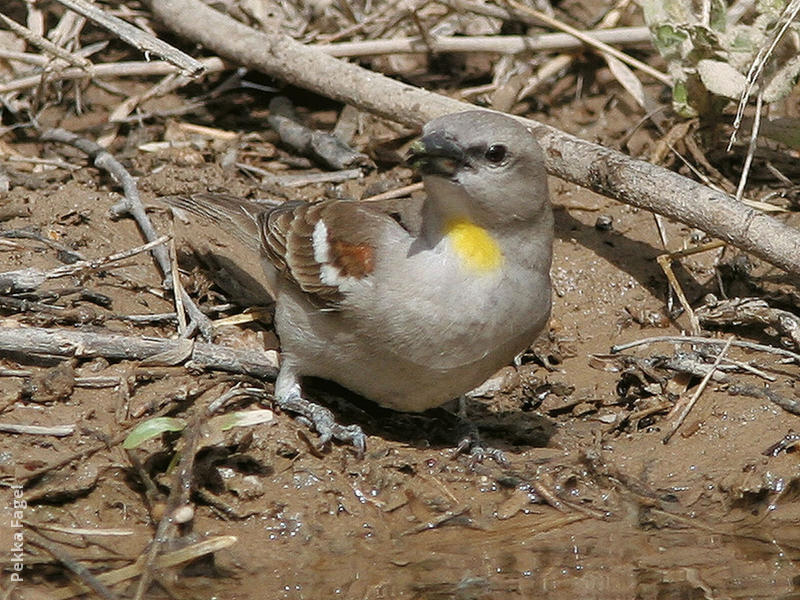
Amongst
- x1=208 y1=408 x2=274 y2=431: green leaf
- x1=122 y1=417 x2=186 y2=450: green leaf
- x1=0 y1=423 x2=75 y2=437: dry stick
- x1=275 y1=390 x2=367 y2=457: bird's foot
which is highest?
x1=122 y1=417 x2=186 y2=450: green leaf

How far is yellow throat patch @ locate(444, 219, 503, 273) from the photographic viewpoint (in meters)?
5.55

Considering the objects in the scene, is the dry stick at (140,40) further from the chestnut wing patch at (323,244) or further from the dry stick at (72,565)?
the dry stick at (72,565)

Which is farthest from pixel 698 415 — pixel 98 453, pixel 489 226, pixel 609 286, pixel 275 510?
pixel 98 453

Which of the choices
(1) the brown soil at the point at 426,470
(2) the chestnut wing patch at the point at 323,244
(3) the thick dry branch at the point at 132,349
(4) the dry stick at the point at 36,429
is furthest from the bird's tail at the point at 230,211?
(4) the dry stick at the point at 36,429

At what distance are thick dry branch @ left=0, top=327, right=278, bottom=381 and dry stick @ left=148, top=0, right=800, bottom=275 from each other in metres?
2.03

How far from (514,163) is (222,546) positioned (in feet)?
6.83

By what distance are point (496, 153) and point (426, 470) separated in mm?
1637

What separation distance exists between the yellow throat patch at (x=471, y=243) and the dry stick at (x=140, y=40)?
5.11 feet

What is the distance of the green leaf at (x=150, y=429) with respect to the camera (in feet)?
17.8

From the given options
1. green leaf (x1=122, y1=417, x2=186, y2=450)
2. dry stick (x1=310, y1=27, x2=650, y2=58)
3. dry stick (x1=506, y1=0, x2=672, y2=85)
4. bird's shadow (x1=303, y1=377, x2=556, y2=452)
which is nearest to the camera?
green leaf (x1=122, y1=417, x2=186, y2=450)

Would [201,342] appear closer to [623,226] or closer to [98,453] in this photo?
[98,453]

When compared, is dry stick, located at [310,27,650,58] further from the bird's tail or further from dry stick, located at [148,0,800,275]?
the bird's tail

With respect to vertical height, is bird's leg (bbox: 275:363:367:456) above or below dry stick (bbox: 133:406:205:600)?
below

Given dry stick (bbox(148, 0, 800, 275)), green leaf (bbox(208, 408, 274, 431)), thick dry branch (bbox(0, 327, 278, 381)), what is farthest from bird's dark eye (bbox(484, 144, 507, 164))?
thick dry branch (bbox(0, 327, 278, 381))
